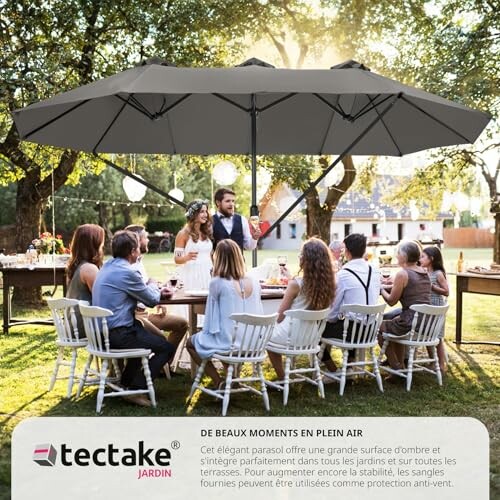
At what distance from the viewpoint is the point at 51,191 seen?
10.6m

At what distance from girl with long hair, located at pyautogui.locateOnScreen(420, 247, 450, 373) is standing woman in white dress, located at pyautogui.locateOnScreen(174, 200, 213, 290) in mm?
1858

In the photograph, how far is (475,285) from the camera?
731 centimetres

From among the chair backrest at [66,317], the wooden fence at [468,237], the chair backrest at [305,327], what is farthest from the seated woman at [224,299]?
the wooden fence at [468,237]

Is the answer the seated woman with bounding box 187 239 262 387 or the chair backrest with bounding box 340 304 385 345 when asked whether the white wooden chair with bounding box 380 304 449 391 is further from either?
the seated woman with bounding box 187 239 262 387

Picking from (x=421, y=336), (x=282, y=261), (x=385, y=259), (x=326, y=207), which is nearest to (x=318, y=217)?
(x=326, y=207)

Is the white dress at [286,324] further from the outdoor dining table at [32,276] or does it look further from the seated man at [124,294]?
the outdoor dining table at [32,276]

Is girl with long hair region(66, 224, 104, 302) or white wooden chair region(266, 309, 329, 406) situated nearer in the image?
white wooden chair region(266, 309, 329, 406)

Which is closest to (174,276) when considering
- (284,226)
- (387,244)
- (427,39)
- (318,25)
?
(427,39)

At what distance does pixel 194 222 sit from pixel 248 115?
127cm

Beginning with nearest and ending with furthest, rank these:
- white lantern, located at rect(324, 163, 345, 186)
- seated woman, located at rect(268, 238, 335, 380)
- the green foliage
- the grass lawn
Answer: the grass lawn → seated woman, located at rect(268, 238, 335, 380) → white lantern, located at rect(324, 163, 345, 186) → the green foliage

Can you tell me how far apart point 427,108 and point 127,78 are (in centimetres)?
224

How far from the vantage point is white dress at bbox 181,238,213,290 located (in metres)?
6.21

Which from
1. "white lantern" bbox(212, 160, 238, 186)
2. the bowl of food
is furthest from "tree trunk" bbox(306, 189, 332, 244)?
the bowl of food

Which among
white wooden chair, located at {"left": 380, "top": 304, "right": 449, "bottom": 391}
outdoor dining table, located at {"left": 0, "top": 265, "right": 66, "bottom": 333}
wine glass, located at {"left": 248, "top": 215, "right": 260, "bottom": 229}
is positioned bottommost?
white wooden chair, located at {"left": 380, "top": 304, "right": 449, "bottom": 391}
